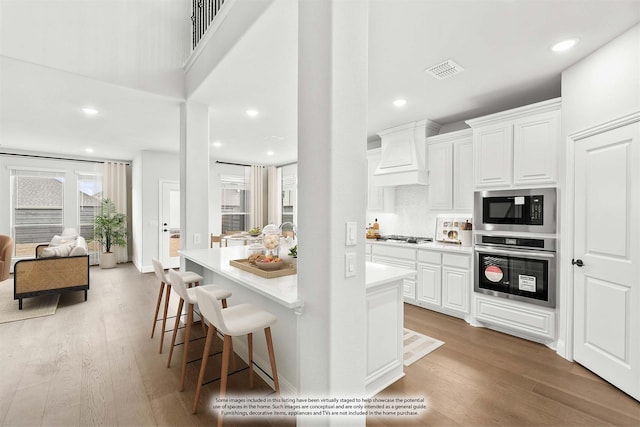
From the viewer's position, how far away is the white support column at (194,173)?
3.49m

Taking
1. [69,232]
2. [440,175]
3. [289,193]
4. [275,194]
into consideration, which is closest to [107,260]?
[69,232]

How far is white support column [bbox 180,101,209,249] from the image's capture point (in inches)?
137

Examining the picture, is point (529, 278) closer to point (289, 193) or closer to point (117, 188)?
point (289, 193)

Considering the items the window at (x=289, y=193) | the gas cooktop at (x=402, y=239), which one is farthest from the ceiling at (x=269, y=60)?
the window at (x=289, y=193)

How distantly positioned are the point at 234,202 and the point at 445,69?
6372 mm

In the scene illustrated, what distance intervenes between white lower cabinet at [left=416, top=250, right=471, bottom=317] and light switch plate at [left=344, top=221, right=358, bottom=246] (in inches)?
103

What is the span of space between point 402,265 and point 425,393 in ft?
7.03

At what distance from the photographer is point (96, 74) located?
2.94 meters

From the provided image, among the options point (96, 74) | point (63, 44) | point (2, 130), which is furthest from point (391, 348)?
point (2, 130)

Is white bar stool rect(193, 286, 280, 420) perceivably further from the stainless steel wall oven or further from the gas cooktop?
the gas cooktop

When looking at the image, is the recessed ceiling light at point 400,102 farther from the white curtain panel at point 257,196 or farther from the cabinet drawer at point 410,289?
the white curtain panel at point 257,196

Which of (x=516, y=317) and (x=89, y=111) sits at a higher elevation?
(x=89, y=111)

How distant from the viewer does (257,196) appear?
8125 millimetres

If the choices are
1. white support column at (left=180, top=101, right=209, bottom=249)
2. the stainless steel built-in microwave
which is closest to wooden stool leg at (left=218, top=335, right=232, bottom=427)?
white support column at (left=180, top=101, right=209, bottom=249)
